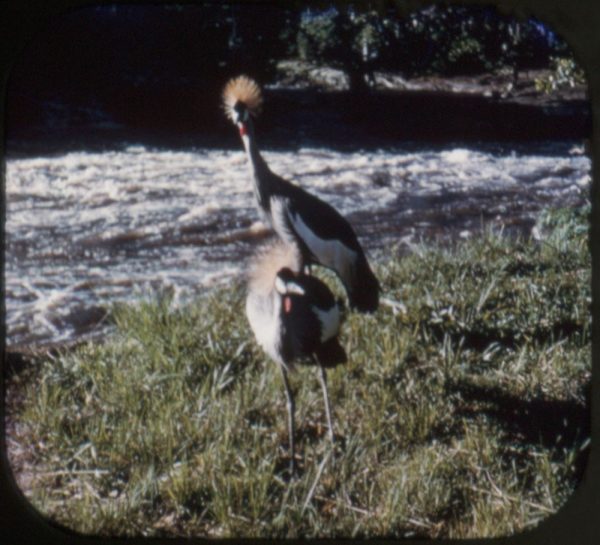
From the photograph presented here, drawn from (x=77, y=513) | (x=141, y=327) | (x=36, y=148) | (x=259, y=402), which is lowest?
(x=77, y=513)

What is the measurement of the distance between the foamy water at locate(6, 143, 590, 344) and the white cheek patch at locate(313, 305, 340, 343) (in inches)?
4.9

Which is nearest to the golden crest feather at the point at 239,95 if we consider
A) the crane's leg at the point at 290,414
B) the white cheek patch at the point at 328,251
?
the white cheek patch at the point at 328,251

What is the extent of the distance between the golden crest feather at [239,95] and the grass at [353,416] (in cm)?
28

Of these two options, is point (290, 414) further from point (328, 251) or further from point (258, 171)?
point (258, 171)

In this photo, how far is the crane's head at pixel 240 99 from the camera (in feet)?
4.73

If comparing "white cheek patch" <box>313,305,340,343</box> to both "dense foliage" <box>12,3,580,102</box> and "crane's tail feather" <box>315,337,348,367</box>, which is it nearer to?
"crane's tail feather" <box>315,337,348,367</box>

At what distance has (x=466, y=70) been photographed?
1.46 metres

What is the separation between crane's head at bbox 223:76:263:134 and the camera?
1.44 metres

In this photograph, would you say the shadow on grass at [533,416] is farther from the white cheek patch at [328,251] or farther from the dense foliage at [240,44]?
the dense foliage at [240,44]

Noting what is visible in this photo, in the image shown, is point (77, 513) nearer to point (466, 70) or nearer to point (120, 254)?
point (120, 254)

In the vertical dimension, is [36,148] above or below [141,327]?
above

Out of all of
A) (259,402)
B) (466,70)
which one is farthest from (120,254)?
(466,70)

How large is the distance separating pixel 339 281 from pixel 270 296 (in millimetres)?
112

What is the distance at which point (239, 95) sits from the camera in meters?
1.44
